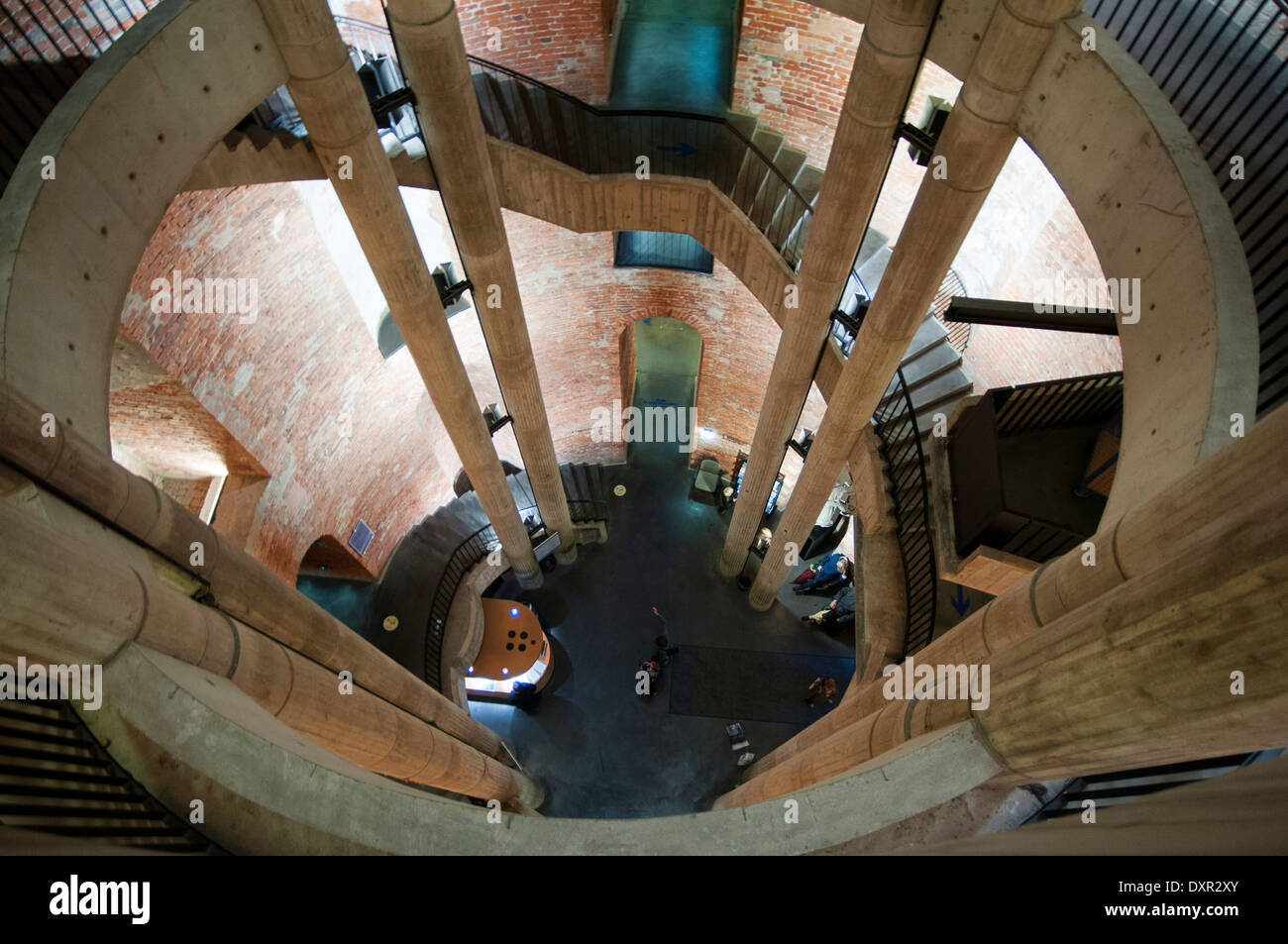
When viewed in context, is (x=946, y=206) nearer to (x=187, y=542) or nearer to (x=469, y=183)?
(x=469, y=183)

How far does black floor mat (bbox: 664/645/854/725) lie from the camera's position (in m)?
12.7

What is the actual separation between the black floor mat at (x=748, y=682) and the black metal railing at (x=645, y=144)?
7.15 metres

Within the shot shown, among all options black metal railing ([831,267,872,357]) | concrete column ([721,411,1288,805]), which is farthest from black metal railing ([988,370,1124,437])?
concrete column ([721,411,1288,805])

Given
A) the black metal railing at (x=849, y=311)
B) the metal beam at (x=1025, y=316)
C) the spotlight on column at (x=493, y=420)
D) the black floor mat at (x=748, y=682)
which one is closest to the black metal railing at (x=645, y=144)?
the black metal railing at (x=849, y=311)

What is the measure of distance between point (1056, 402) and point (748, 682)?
756cm

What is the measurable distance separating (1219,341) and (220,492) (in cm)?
1061

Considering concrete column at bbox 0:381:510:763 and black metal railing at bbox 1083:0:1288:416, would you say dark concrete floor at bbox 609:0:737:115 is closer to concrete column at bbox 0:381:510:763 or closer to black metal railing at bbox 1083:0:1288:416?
black metal railing at bbox 1083:0:1288:416

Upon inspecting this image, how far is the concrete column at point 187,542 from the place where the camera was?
360 cm

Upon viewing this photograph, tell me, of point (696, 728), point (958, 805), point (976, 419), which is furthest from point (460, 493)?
point (958, 805)

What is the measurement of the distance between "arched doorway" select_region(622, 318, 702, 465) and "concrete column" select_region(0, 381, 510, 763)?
999 centimetres

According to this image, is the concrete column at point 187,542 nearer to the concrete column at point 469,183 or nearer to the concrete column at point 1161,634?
the concrete column at point 469,183

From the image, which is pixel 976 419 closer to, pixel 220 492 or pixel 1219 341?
pixel 1219 341

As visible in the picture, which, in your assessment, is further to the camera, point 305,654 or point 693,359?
point 693,359

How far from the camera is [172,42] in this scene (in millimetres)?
5141
